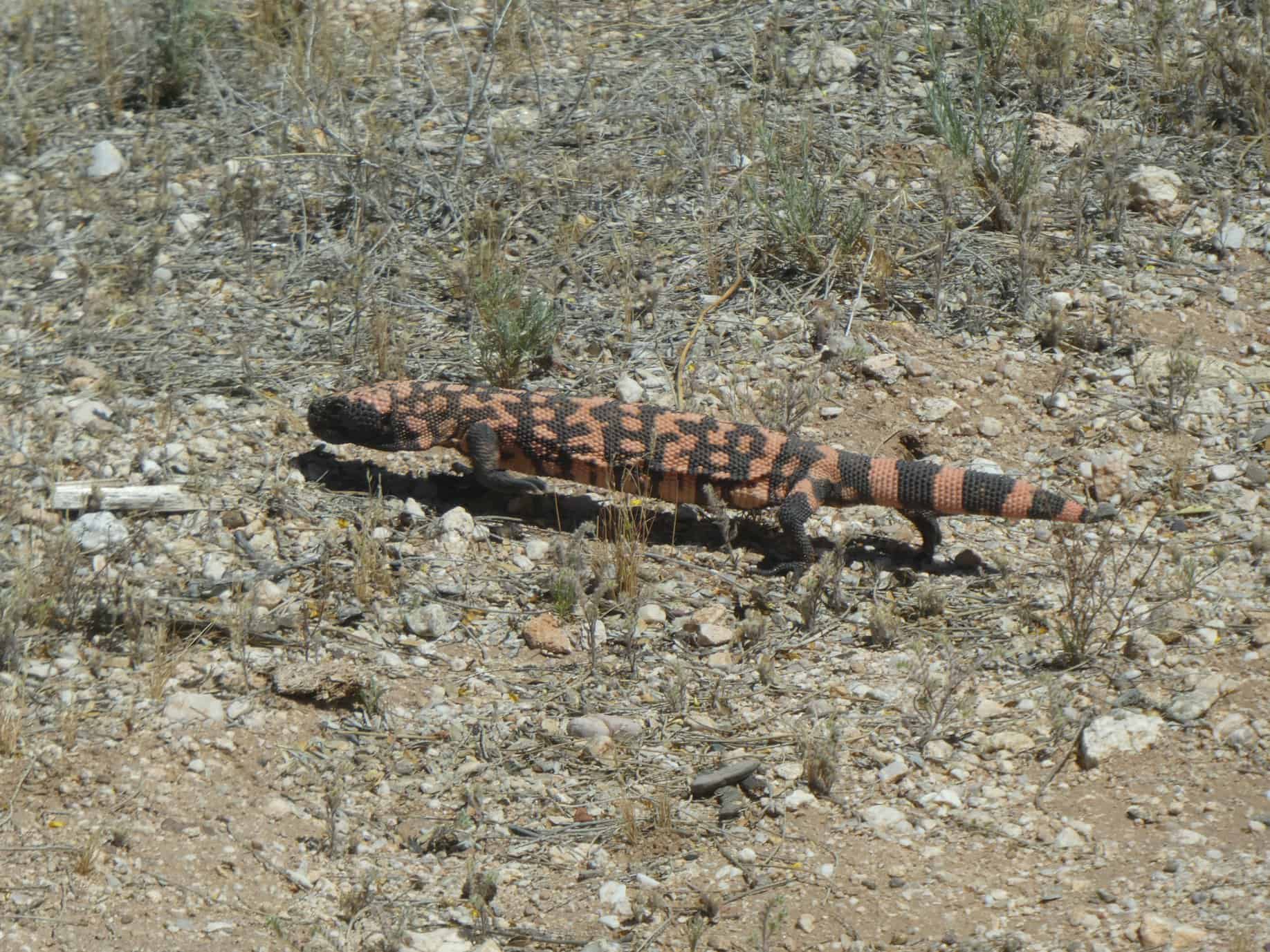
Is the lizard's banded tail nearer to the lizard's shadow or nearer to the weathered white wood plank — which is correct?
the lizard's shadow

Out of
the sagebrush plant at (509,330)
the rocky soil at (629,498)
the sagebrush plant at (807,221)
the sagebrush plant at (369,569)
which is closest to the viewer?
the rocky soil at (629,498)

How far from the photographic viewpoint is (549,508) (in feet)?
19.9

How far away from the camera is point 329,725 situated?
15.0 feet

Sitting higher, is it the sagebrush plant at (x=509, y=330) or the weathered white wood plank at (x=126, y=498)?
the sagebrush plant at (x=509, y=330)

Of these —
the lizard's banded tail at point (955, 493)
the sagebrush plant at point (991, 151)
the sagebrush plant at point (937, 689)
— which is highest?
the sagebrush plant at point (991, 151)

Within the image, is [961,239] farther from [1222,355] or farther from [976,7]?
[976,7]

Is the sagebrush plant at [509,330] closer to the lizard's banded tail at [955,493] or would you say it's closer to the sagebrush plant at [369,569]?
the sagebrush plant at [369,569]

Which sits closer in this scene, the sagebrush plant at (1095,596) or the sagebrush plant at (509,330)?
the sagebrush plant at (1095,596)

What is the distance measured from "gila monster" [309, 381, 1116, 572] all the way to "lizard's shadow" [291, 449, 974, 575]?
11cm

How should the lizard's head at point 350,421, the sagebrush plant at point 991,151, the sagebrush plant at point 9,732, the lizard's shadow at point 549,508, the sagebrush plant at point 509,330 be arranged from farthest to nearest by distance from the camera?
the sagebrush plant at point 991,151 → the sagebrush plant at point 509,330 → the lizard's head at point 350,421 → the lizard's shadow at point 549,508 → the sagebrush plant at point 9,732

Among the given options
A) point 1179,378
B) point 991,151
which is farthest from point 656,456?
A: point 991,151

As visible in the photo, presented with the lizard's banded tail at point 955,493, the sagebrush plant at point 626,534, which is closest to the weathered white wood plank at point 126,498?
the sagebrush plant at point 626,534

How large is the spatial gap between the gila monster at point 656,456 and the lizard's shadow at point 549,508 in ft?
0.37

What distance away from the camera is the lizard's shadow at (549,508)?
19.1ft
